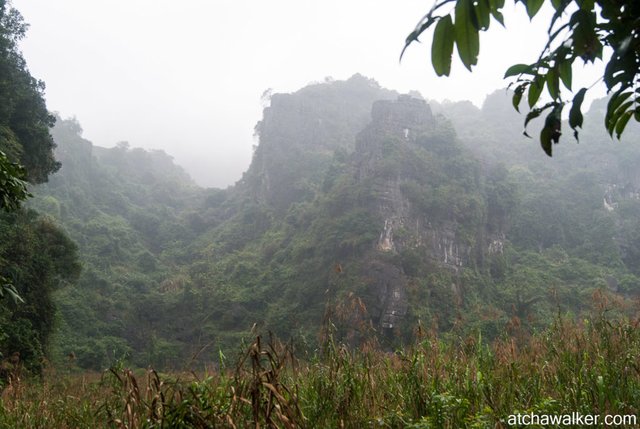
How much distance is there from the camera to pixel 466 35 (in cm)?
87

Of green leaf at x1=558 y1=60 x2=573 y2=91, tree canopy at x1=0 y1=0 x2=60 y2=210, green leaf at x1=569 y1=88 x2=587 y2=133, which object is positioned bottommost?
green leaf at x1=569 y1=88 x2=587 y2=133

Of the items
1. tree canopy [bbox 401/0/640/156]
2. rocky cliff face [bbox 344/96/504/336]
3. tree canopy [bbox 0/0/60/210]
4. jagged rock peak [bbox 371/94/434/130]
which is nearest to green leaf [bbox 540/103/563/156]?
tree canopy [bbox 401/0/640/156]

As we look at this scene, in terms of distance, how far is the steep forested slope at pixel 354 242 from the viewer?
24938 mm

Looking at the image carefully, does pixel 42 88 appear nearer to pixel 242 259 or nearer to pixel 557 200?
pixel 242 259

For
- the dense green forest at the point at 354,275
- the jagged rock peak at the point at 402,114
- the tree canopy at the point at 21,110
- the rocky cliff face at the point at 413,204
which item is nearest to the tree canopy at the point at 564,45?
Result: the dense green forest at the point at 354,275

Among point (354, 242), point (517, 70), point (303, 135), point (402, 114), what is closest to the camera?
point (517, 70)

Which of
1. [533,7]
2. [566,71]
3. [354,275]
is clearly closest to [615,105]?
[566,71]

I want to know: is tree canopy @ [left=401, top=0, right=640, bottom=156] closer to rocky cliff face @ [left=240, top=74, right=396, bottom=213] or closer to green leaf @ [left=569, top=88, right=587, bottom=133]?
green leaf @ [left=569, top=88, right=587, bottom=133]

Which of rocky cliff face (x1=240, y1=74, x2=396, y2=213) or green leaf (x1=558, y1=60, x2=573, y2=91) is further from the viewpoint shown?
rocky cliff face (x1=240, y1=74, x2=396, y2=213)

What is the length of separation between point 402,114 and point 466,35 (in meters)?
39.2

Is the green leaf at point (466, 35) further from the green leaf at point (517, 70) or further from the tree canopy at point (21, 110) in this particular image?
the tree canopy at point (21, 110)

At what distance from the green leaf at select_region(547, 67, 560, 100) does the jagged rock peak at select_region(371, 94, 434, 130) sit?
122ft

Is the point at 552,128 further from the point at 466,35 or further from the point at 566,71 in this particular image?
the point at 466,35

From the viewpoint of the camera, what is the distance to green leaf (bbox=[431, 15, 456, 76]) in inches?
34.7
